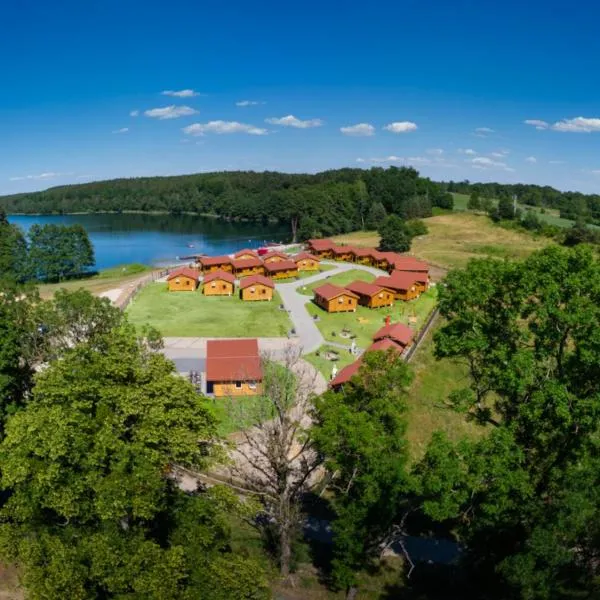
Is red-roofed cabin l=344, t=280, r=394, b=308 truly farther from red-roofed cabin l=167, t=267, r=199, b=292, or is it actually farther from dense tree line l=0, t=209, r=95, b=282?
dense tree line l=0, t=209, r=95, b=282

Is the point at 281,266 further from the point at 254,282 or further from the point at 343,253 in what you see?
the point at 343,253

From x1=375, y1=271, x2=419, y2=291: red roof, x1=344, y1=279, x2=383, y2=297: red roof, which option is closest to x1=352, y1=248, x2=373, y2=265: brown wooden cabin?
x1=375, y1=271, x2=419, y2=291: red roof

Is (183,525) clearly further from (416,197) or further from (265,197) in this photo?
(265,197)

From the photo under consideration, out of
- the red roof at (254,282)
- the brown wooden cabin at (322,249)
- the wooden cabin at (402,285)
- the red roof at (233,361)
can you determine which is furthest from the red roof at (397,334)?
the brown wooden cabin at (322,249)

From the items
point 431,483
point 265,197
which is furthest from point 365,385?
point 265,197

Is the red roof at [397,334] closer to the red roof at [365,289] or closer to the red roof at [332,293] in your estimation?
the red roof at [332,293]
